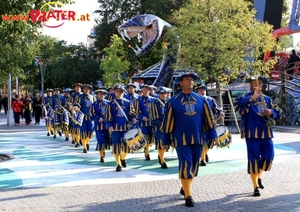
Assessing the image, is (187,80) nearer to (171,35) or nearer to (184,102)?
(184,102)

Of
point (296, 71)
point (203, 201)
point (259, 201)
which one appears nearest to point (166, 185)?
point (203, 201)

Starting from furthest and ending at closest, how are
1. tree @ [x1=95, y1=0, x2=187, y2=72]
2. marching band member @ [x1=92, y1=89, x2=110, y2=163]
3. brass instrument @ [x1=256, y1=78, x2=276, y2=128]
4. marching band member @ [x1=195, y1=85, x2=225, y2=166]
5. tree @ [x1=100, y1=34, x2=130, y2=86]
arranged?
tree @ [x1=95, y1=0, x2=187, y2=72] < tree @ [x1=100, y1=34, x2=130, y2=86] < marching band member @ [x1=92, y1=89, x2=110, y2=163] < marching band member @ [x1=195, y1=85, x2=225, y2=166] < brass instrument @ [x1=256, y1=78, x2=276, y2=128]

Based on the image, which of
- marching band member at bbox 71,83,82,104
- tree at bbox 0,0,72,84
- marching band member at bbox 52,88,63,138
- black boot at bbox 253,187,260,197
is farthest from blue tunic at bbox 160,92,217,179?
marching band member at bbox 52,88,63,138

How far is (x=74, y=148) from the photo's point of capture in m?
15.2

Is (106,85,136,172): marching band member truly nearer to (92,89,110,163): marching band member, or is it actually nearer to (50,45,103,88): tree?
(92,89,110,163): marching band member

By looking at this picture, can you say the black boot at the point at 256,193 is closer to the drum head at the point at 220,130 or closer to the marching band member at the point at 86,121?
the drum head at the point at 220,130

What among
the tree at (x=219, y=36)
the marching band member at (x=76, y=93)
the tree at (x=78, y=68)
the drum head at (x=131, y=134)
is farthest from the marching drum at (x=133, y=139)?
the tree at (x=78, y=68)

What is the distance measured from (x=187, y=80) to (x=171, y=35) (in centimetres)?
1326

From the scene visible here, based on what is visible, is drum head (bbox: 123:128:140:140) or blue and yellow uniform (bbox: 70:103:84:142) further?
blue and yellow uniform (bbox: 70:103:84:142)

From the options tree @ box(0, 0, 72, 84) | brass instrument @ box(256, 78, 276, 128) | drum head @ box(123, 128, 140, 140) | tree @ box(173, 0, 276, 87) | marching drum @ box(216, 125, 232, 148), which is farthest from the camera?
tree @ box(173, 0, 276, 87)

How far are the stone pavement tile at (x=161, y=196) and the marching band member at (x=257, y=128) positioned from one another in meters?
0.49

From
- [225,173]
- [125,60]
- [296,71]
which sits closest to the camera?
[225,173]

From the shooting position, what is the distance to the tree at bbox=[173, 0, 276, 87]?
63.4 feet

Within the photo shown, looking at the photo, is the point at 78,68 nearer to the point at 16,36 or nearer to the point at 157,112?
the point at 16,36
